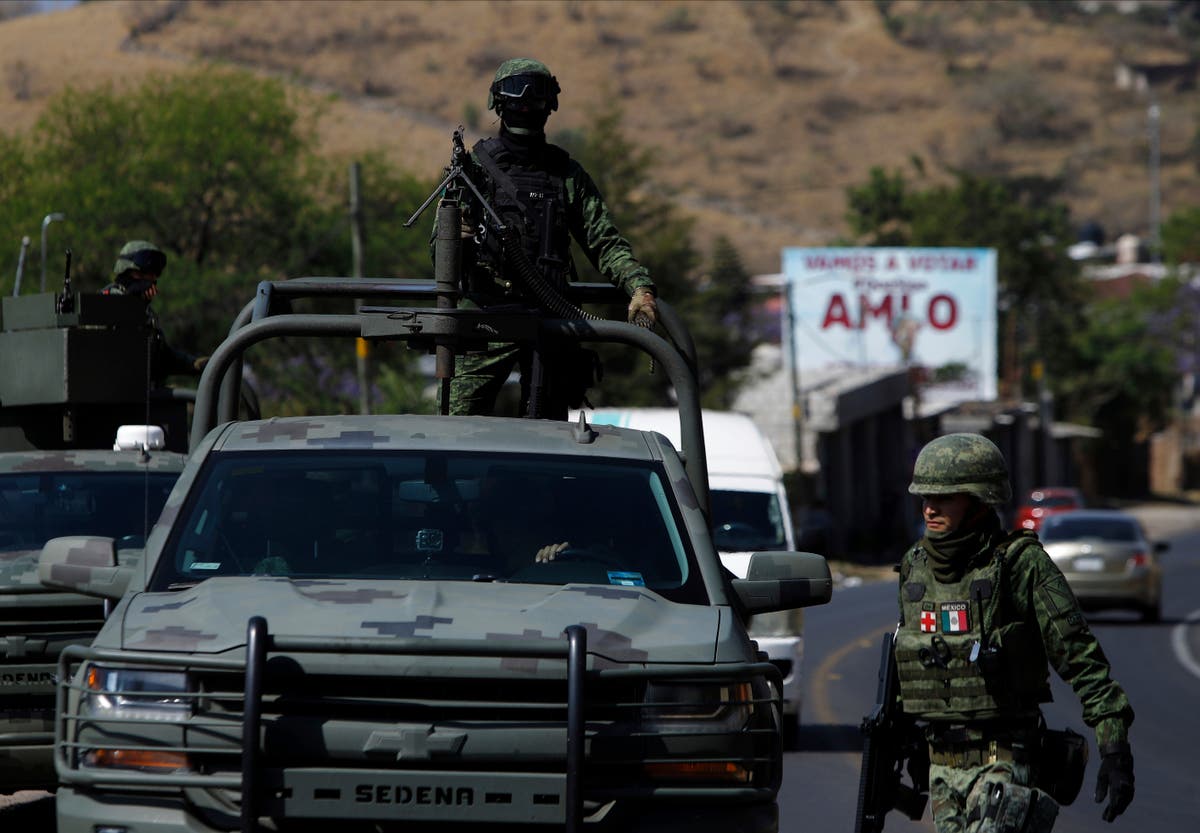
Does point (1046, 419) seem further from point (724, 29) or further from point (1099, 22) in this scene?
point (1099, 22)

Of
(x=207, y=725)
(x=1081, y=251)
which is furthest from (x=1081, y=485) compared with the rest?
(x=207, y=725)

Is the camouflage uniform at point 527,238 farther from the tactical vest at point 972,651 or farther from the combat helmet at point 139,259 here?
the combat helmet at point 139,259

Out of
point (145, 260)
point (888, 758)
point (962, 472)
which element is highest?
point (145, 260)

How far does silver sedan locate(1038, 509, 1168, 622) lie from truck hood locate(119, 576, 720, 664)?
2121cm

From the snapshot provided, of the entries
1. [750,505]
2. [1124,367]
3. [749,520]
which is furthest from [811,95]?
[749,520]

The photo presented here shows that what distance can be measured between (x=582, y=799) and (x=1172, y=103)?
633 ft

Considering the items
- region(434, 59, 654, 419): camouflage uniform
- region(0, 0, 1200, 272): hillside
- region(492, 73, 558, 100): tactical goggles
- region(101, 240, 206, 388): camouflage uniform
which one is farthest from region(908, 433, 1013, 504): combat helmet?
region(0, 0, 1200, 272): hillside

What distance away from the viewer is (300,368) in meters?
36.3

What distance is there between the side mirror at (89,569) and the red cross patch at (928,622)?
2.34 meters

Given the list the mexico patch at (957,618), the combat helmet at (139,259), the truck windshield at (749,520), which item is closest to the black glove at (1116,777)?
the mexico patch at (957,618)

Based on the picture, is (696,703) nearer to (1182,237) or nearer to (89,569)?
(89,569)

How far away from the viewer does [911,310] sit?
5859 cm

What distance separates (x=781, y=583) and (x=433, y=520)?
3.56ft

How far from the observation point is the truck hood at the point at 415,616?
5.23 m
